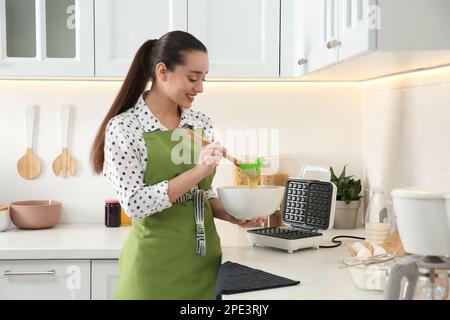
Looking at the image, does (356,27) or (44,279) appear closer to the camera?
(356,27)

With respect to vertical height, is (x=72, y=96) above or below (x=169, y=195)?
above

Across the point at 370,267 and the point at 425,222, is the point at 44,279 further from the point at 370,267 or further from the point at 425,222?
the point at 425,222

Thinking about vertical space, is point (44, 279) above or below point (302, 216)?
below

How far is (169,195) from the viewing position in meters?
2.12

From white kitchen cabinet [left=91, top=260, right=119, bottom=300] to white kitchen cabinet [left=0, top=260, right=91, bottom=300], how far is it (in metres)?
0.02

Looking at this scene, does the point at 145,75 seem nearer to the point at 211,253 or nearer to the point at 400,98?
the point at 211,253

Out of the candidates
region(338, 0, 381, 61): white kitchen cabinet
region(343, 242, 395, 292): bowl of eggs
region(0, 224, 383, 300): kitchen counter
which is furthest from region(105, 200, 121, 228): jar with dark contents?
region(338, 0, 381, 61): white kitchen cabinet

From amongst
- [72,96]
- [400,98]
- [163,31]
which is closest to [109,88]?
[72,96]

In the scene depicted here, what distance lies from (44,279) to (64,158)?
0.68 metres

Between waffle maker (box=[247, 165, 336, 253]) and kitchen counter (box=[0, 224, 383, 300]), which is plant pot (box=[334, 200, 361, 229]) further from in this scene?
waffle maker (box=[247, 165, 336, 253])

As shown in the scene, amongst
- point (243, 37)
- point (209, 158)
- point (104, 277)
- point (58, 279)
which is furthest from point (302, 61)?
point (58, 279)

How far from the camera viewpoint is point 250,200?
2.17 meters

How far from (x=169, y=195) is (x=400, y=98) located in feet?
3.20

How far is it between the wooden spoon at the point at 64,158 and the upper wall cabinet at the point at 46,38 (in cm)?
36
